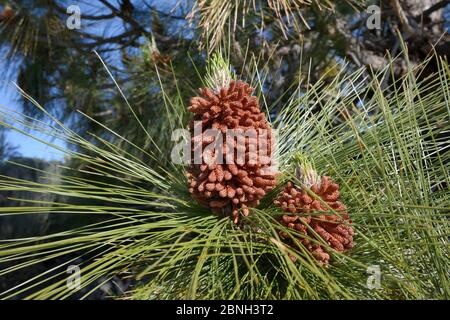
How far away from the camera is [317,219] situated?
58 centimetres

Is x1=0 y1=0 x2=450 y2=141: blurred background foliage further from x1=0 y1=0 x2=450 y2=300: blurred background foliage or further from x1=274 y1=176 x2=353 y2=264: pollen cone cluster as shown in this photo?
x1=274 y1=176 x2=353 y2=264: pollen cone cluster

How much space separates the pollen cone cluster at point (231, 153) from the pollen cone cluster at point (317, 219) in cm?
5

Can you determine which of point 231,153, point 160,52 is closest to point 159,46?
point 160,52

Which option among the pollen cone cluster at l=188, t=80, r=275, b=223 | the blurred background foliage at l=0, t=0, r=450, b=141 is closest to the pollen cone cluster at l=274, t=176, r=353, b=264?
the pollen cone cluster at l=188, t=80, r=275, b=223

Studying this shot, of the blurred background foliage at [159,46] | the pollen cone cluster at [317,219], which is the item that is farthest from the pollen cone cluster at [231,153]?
the blurred background foliage at [159,46]

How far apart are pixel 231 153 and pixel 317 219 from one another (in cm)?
13

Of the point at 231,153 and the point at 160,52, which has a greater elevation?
the point at 160,52

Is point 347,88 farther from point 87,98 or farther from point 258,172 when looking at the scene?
point 87,98

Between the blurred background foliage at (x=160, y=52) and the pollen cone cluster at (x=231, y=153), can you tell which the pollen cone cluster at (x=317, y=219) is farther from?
the blurred background foliage at (x=160, y=52)

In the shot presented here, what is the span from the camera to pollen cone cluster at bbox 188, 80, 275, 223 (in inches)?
24.4

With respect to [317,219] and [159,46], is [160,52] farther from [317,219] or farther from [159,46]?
[317,219]

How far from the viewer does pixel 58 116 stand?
93.0 inches
